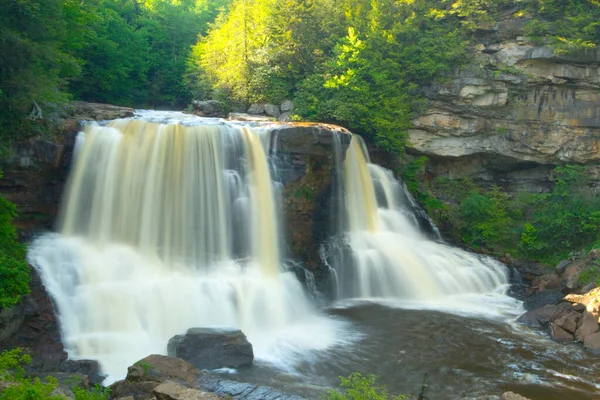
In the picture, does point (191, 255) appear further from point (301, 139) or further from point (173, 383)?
point (173, 383)

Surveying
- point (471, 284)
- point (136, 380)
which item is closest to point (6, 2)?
point (136, 380)

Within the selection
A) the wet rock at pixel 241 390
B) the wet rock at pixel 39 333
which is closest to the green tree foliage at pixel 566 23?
the wet rock at pixel 241 390

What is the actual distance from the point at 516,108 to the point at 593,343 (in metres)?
13.2

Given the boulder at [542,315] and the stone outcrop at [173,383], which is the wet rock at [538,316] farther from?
the stone outcrop at [173,383]

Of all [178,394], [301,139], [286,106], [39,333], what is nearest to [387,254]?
[301,139]

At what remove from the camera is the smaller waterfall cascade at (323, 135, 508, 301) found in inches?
684

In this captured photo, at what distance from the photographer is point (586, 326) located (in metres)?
13.6

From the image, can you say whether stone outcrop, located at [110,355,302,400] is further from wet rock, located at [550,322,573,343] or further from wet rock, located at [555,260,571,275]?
wet rock, located at [555,260,571,275]

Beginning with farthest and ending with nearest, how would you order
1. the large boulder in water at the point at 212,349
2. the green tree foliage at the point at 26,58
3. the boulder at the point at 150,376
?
the green tree foliage at the point at 26,58 < the large boulder in water at the point at 212,349 < the boulder at the point at 150,376

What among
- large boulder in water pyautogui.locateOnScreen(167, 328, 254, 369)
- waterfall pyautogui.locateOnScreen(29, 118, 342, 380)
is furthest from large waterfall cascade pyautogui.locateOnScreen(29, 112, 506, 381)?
large boulder in water pyautogui.locateOnScreen(167, 328, 254, 369)

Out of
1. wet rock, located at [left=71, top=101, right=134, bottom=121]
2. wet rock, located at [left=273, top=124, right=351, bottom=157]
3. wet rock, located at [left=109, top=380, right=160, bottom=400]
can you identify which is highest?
wet rock, located at [left=71, top=101, right=134, bottom=121]

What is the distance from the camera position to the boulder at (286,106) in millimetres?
23609

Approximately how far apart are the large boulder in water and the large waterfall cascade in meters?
0.80

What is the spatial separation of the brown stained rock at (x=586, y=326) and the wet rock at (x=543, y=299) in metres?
2.18
